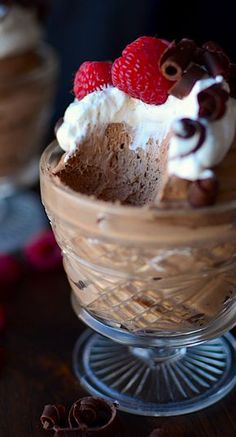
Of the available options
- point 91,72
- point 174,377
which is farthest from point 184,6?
point 174,377

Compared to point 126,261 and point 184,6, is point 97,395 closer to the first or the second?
Result: point 126,261

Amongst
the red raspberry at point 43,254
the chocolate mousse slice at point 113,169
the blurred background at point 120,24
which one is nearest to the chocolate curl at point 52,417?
the chocolate mousse slice at point 113,169

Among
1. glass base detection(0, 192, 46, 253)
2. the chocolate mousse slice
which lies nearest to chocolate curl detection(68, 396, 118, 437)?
the chocolate mousse slice

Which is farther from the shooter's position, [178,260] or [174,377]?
[174,377]

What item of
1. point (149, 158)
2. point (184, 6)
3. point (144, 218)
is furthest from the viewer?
point (184, 6)

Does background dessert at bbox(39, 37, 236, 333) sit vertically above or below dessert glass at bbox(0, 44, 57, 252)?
above

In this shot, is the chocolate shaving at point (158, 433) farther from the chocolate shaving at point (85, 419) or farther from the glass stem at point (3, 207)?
the glass stem at point (3, 207)

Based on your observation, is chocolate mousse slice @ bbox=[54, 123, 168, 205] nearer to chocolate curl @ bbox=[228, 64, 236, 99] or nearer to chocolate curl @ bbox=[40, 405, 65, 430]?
chocolate curl @ bbox=[228, 64, 236, 99]
